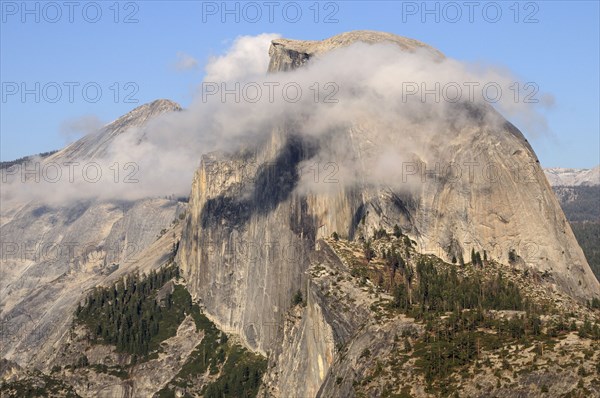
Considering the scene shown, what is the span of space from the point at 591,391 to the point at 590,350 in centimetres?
1237

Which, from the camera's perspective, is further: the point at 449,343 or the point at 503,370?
the point at 449,343

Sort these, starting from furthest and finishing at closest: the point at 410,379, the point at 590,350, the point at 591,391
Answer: the point at 410,379 < the point at 590,350 < the point at 591,391

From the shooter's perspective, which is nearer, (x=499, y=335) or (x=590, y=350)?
(x=590, y=350)

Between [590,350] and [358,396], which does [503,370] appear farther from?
[358,396]

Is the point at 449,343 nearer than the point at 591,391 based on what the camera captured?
No

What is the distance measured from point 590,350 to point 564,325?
18.4m

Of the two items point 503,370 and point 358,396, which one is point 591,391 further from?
point 358,396

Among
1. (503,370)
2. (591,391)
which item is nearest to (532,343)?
(503,370)

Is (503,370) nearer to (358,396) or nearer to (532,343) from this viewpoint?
(532,343)

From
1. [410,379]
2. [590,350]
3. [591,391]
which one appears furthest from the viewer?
[410,379]

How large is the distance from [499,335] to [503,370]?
1788cm

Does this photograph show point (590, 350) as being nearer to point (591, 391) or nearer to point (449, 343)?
point (591, 391)

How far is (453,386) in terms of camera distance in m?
184

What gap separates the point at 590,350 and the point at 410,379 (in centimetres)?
2789
